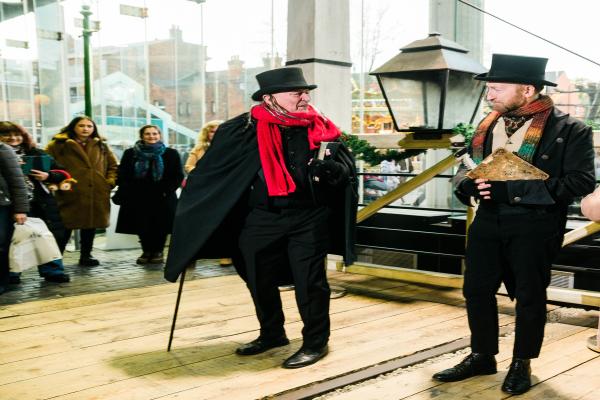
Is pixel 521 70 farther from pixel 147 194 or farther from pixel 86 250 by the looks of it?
pixel 86 250

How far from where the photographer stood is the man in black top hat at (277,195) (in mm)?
3291

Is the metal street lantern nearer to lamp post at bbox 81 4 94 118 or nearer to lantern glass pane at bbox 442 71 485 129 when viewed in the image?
lantern glass pane at bbox 442 71 485 129

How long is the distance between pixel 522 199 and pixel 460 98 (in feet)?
5.25

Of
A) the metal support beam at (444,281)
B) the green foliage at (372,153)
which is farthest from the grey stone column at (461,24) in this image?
the metal support beam at (444,281)

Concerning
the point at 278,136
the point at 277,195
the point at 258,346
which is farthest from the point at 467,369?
the point at 278,136

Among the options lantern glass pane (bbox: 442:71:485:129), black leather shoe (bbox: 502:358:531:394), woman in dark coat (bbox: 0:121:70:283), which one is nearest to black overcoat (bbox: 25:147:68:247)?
woman in dark coat (bbox: 0:121:70:283)

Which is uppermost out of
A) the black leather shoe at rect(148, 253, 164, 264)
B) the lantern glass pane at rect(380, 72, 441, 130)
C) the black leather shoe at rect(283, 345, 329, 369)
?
the lantern glass pane at rect(380, 72, 441, 130)

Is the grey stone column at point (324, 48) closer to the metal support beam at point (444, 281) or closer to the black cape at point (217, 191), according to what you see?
the metal support beam at point (444, 281)

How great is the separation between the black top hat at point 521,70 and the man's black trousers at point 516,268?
0.58 metres

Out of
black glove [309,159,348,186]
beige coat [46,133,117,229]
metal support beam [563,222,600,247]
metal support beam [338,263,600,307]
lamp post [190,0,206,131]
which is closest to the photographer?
black glove [309,159,348,186]

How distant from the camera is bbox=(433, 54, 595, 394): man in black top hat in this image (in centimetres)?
274

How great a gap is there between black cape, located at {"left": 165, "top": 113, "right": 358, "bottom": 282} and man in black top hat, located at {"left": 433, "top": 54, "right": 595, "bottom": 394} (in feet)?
2.61

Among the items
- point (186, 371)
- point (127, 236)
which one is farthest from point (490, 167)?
point (127, 236)

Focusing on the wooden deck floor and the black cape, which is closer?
the wooden deck floor
